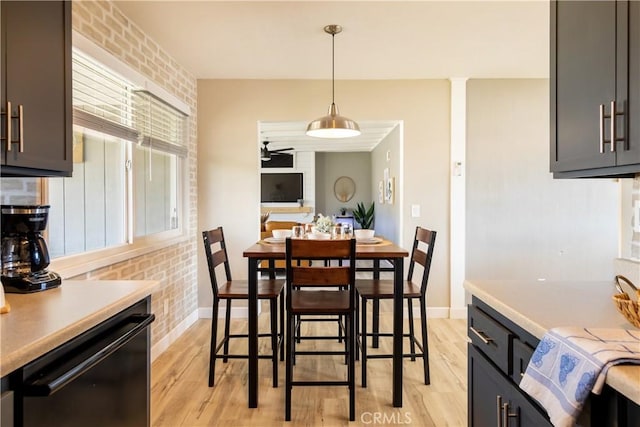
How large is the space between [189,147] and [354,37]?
1.87m

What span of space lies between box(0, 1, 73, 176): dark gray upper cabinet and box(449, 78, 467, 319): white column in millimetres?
3325

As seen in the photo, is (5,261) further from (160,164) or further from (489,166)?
(489,166)

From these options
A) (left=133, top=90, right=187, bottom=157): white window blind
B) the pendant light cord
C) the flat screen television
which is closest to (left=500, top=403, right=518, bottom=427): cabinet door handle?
the pendant light cord

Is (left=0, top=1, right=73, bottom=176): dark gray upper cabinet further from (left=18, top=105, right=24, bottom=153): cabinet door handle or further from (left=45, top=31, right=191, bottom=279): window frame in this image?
(left=45, top=31, right=191, bottom=279): window frame

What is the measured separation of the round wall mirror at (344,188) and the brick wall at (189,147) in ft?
19.4

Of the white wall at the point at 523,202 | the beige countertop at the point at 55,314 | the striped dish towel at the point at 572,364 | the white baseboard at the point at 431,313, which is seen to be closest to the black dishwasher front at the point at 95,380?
the beige countertop at the point at 55,314

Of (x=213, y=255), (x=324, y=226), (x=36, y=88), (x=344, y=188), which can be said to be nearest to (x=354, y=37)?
(x=324, y=226)

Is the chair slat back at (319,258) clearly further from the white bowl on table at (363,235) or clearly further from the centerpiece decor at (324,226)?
the centerpiece decor at (324,226)

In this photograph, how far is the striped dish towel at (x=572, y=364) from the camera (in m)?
0.80

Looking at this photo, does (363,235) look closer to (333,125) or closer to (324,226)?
(324,226)

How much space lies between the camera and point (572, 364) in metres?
0.85

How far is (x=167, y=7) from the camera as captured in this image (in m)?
2.52

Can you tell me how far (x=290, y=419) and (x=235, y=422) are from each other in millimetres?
301

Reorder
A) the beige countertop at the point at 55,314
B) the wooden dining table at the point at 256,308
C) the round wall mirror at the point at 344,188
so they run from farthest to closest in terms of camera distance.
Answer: the round wall mirror at the point at 344,188
the wooden dining table at the point at 256,308
the beige countertop at the point at 55,314
